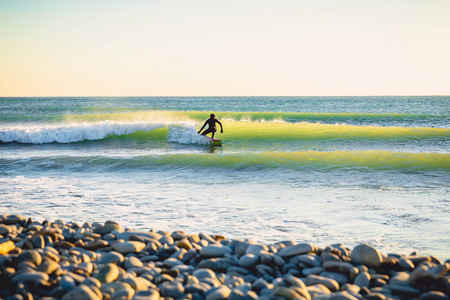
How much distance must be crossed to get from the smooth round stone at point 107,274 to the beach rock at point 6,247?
3.81 ft

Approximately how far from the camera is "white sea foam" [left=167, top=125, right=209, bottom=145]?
57.1 feet

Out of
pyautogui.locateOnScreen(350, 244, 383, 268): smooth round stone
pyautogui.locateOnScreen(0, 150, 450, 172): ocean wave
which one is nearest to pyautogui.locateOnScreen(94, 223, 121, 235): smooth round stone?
pyautogui.locateOnScreen(350, 244, 383, 268): smooth round stone

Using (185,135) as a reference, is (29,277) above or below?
below

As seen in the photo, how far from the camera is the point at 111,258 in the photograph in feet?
11.5

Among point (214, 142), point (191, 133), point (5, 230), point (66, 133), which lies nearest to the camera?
point (5, 230)

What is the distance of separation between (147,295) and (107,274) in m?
0.48

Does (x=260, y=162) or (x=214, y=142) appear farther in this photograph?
(x=214, y=142)

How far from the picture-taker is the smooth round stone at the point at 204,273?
10.6 ft

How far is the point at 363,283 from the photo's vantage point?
313 cm

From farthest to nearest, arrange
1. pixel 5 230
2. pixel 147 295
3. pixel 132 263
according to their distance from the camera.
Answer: pixel 5 230, pixel 132 263, pixel 147 295

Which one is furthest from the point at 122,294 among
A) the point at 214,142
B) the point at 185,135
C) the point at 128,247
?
the point at 185,135

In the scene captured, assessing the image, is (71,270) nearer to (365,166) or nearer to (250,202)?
(250,202)

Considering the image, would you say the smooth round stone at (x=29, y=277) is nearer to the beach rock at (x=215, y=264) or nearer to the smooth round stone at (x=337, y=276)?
the beach rock at (x=215, y=264)

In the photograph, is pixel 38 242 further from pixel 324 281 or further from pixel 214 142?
pixel 214 142
